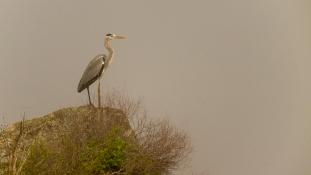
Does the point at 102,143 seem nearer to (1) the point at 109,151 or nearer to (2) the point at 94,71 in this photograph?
(1) the point at 109,151

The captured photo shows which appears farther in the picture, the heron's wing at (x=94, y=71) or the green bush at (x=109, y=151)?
the heron's wing at (x=94, y=71)

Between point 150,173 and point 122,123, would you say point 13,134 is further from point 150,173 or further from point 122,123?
point 150,173

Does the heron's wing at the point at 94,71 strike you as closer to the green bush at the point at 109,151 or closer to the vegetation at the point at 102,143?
the vegetation at the point at 102,143

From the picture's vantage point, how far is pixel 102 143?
21.4 ft

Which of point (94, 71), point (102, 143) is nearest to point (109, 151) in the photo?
point (102, 143)

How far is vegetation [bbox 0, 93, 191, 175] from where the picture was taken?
18.8ft

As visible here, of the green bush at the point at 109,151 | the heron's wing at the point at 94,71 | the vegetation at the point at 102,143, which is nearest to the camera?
the vegetation at the point at 102,143

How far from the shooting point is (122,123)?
7.07 meters

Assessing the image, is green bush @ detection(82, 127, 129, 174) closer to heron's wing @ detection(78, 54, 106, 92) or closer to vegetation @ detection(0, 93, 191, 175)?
vegetation @ detection(0, 93, 191, 175)

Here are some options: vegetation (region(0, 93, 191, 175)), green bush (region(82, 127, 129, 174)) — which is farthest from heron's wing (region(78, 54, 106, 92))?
green bush (region(82, 127, 129, 174))

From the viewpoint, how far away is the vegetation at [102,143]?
573 cm

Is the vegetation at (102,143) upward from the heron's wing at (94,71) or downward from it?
downward

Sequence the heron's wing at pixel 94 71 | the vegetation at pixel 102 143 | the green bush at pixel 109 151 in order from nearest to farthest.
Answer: the vegetation at pixel 102 143 → the green bush at pixel 109 151 → the heron's wing at pixel 94 71

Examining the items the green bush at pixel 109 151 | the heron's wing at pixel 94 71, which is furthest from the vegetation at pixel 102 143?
the heron's wing at pixel 94 71
